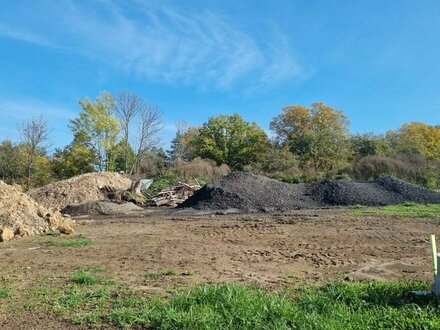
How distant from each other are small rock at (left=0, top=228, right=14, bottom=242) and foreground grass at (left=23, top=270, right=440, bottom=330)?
596 cm

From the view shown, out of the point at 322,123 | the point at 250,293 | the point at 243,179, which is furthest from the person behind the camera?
the point at 322,123

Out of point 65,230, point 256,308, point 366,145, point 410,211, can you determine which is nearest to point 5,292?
point 256,308

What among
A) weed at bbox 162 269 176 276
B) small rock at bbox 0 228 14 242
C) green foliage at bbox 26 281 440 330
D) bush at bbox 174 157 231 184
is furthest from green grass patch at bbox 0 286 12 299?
bush at bbox 174 157 231 184

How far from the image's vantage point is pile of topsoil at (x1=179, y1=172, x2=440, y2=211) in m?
19.9

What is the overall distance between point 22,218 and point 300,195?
1352cm

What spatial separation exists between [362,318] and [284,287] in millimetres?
1583

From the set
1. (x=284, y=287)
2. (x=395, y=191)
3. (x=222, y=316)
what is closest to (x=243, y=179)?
(x=395, y=191)

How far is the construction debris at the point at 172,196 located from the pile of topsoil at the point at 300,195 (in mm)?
3101

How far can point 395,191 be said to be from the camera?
21.0 metres

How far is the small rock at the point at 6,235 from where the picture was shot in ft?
35.1

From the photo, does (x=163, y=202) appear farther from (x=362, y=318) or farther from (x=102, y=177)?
(x=362, y=318)

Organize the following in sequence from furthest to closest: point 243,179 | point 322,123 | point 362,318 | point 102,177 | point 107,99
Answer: point 322,123, point 107,99, point 102,177, point 243,179, point 362,318

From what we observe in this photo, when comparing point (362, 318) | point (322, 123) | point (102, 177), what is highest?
point (322, 123)

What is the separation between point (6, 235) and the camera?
10820 mm
